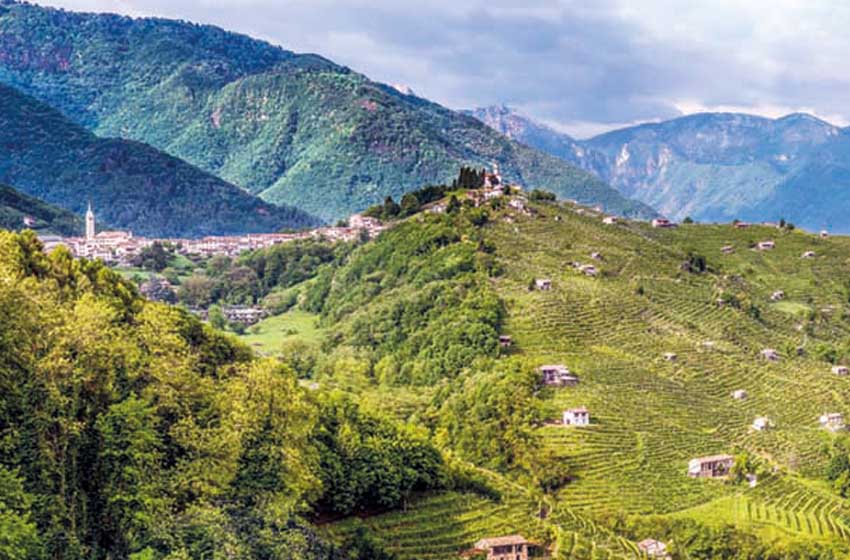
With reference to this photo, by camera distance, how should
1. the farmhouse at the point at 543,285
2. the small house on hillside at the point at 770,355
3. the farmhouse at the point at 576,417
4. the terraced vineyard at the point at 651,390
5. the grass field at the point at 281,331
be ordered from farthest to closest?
1. the grass field at the point at 281,331
2. the farmhouse at the point at 543,285
3. the small house on hillside at the point at 770,355
4. the farmhouse at the point at 576,417
5. the terraced vineyard at the point at 651,390

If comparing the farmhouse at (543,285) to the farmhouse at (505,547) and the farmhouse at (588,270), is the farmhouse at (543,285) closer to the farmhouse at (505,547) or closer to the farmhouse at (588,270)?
the farmhouse at (588,270)

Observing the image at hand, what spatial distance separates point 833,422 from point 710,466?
11.3 m

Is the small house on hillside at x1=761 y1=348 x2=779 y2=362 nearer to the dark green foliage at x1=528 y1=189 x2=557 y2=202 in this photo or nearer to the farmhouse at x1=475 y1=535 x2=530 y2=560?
the dark green foliage at x1=528 y1=189 x2=557 y2=202

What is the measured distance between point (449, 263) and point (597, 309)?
11483mm

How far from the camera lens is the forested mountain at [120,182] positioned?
175 m

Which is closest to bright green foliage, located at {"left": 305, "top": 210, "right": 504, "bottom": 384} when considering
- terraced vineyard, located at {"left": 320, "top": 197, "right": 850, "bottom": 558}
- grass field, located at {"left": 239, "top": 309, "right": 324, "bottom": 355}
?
grass field, located at {"left": 239, "top": 309, "right": 324, "bottom": 355}

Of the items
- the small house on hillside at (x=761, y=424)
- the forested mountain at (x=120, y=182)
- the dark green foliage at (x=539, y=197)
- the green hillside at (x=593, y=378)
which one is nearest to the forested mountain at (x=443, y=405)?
the green hillside at (x=593, y=378)

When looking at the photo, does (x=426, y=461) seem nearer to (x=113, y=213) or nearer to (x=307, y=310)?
(x=307, y=310)

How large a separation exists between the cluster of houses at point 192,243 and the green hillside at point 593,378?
1516 centimetres

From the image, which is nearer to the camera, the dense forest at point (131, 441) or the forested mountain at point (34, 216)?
the dense forest at point (131, 441)

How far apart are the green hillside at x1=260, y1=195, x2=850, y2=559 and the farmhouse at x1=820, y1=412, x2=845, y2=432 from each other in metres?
0.63

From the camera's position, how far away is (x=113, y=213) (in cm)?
17388

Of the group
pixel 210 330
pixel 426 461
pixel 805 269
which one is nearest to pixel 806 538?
pixel 426 461

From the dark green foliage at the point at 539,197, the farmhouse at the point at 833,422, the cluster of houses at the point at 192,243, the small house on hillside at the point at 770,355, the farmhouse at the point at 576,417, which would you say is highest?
the dark green foliage at the point at 539,197
